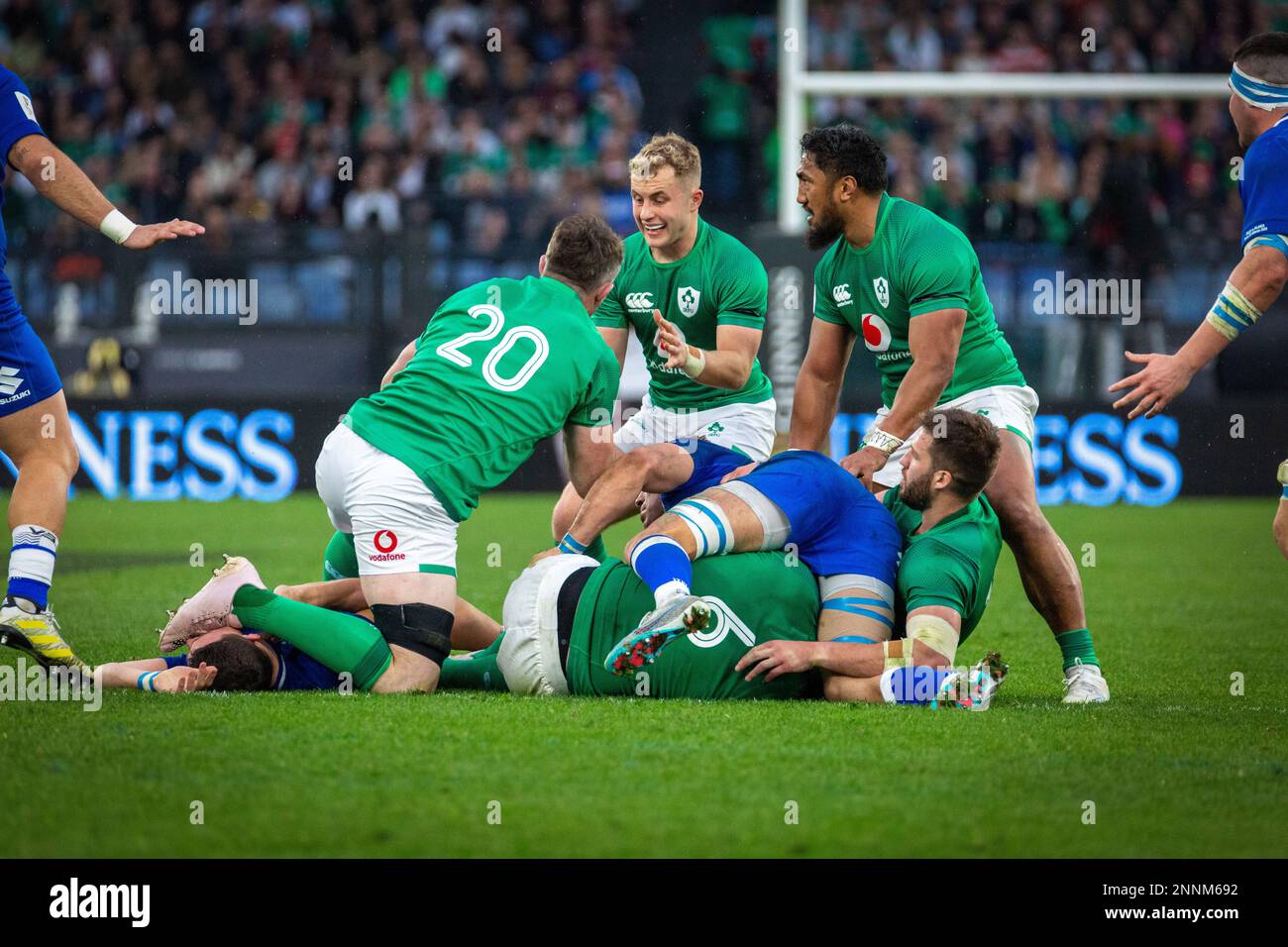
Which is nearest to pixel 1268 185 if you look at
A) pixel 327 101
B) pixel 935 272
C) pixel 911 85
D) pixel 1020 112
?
pixel 935 272

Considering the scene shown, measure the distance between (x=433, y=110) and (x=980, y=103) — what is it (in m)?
5.87

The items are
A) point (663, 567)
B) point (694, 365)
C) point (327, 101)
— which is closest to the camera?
point (663, 567)

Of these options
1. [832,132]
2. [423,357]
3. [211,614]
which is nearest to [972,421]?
[832,132]

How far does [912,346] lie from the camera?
5.83 meters

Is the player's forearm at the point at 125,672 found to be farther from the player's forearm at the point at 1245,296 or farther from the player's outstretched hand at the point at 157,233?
the player's forearm at the point at 1245,296

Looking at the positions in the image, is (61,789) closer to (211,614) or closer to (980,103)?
(211,614)

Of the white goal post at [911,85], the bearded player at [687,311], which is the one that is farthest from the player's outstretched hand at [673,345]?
the white goal post at [911,85]

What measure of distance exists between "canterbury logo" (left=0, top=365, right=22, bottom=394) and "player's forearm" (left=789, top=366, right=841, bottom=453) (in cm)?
281

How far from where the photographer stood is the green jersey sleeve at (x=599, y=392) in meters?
5.46

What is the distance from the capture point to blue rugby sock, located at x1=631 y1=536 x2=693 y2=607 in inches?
184

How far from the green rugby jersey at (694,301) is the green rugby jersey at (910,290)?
543 millimetres

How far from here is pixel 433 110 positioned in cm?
1775

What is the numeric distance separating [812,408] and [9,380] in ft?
9.56

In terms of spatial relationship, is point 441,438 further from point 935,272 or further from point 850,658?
point 935,272
